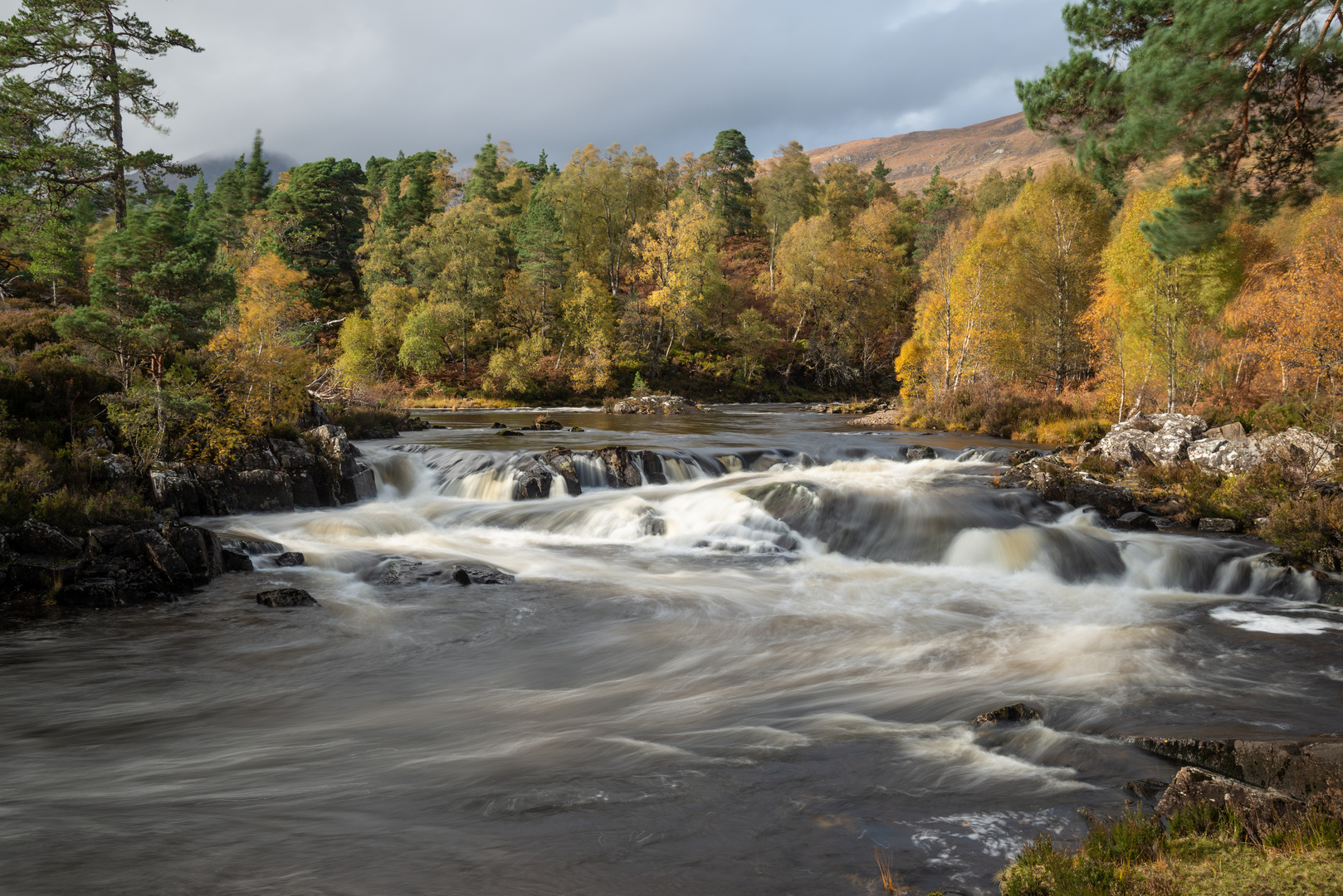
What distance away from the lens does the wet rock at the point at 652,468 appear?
19.5 meters

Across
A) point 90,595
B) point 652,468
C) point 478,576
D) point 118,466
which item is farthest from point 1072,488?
point 118,466

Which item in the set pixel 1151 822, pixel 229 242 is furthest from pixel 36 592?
pixel 229 242

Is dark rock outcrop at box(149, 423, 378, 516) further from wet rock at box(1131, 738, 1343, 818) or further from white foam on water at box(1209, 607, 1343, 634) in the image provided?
white foam on water at box(1209, 607, 1343, 634)

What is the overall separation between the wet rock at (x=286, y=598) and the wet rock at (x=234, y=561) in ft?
5.27

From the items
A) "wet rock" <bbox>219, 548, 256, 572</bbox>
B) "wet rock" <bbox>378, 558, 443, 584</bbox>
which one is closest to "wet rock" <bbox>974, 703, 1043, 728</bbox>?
"wet rock" <bbox>378, 558, 443, 584</bbox>

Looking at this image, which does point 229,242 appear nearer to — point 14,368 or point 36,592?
point 14,368

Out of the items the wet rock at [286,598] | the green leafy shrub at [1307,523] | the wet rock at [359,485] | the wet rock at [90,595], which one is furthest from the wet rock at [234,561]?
the green leafy shrub at [1307,523]

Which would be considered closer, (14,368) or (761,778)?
(761,778)

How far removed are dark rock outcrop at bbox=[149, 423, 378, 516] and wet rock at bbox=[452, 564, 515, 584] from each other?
5874 mm

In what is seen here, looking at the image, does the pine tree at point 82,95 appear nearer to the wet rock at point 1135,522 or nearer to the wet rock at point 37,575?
the wet rock at point 37,575

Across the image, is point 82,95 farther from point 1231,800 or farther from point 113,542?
point 1231,800

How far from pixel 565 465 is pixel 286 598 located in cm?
879

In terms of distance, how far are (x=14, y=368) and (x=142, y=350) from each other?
6.51ft

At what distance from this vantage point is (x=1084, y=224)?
113 feet
